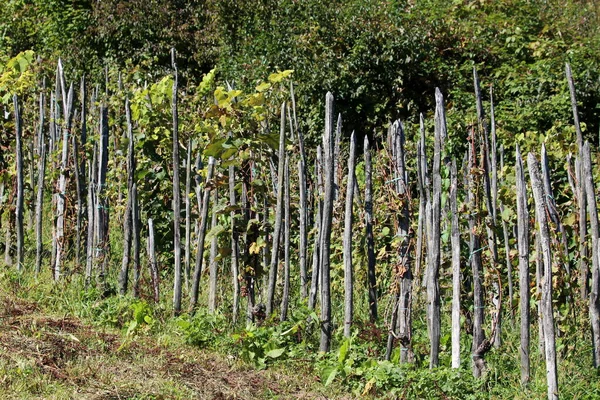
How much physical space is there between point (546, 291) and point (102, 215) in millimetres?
3611

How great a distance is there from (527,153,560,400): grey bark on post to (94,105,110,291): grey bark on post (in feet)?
11.2

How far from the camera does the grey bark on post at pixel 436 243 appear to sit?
17.8 ft

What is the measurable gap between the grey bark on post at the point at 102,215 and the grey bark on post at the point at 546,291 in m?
3.43

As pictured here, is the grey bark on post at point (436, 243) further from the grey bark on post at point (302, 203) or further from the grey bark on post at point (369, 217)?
the grey bark on post at point (302, 203)

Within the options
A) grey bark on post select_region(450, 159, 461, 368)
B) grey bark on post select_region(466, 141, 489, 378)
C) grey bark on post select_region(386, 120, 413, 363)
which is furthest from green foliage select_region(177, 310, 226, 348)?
grey bark on post select_region(466, 141, 489, 378)

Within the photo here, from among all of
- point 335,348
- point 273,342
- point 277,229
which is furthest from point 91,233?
point 335,348

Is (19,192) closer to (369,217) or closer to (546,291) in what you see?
(369,217)

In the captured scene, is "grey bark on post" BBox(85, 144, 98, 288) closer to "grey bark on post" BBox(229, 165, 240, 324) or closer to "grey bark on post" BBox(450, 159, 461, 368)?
"grey bark on post" BBox(229, 165, 240, 324)

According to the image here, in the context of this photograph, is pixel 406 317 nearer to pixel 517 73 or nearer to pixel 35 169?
pixel 35 169

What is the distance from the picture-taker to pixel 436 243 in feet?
18.0

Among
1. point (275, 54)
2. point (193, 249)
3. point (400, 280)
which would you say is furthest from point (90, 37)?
point (400, 280)

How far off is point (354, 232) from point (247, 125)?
1743mm

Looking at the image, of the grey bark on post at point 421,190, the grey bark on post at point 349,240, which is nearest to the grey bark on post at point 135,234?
the grey bark on post at point 349,240

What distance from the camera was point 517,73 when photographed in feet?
38.6
